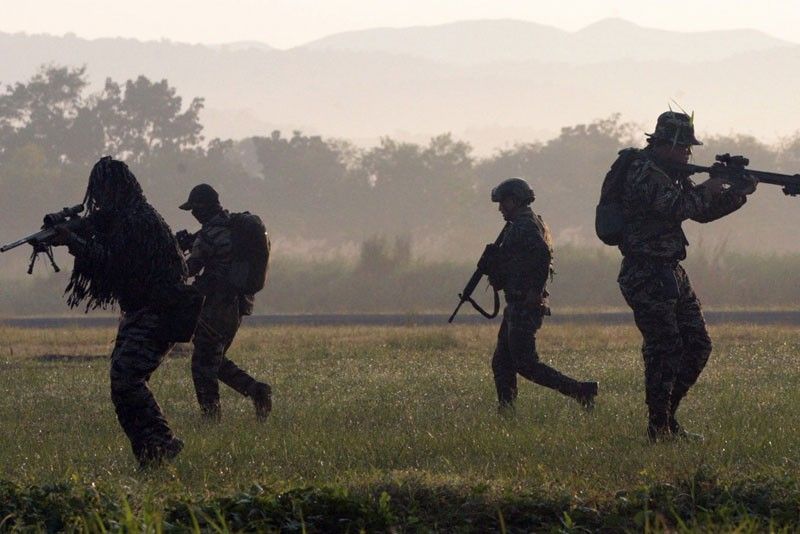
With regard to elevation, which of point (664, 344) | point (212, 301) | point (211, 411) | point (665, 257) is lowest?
point (211, 411)

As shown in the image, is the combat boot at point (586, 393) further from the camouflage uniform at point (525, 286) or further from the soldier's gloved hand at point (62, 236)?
the soldier's gloved hand at point (62, 236)

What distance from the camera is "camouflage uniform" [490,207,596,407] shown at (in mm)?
11734

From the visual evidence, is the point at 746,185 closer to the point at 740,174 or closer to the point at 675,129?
the point at 740,174

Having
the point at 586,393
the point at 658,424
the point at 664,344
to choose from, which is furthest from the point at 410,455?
the point at 586,393

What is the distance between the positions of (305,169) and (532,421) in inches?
2224

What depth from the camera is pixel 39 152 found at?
66562 mm

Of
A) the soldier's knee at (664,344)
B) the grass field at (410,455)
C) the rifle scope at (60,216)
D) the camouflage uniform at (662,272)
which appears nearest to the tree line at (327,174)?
the grass field at (410,455)

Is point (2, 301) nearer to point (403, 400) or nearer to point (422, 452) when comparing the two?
point (403, 400)

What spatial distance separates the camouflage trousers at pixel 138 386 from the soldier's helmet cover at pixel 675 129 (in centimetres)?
372

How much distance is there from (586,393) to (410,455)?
2810mm

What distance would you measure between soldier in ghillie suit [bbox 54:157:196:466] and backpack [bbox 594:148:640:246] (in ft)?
9.71

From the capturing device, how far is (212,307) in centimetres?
1180

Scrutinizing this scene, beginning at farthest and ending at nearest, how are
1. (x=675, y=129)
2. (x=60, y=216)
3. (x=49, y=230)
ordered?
(x=675, y=129) < (x=60, y=216) < (x=49, y=230)

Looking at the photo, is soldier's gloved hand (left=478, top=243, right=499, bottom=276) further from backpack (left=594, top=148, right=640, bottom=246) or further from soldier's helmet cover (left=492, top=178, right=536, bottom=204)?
backpack (left=594, top=148, right=640, bottom=246)
